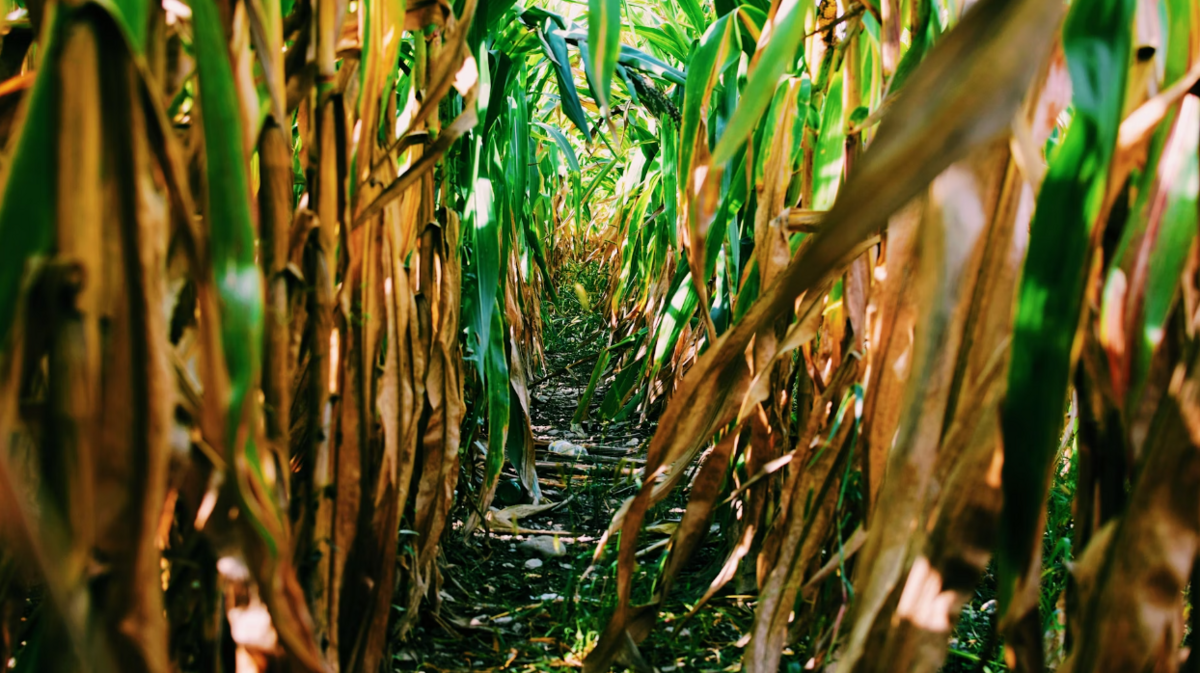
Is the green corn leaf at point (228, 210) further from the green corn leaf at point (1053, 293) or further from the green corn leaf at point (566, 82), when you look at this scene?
the green corn leaf at point (566, 82)

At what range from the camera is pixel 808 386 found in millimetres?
755

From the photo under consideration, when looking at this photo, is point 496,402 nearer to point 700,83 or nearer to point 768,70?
point 700,83

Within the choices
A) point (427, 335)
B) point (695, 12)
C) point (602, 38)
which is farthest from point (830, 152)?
point (695, 12)

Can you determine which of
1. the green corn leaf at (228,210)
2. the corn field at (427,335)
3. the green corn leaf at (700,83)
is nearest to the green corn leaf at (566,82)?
the green corn leaf at (700,83)

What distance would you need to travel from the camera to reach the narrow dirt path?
0.82 meters

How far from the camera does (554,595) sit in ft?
3.25

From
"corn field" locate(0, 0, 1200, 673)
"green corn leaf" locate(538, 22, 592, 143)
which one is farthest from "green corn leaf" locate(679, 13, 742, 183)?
"green corn leaf" locate(538, 22, 592, 143)

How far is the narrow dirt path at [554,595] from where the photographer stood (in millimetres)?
816

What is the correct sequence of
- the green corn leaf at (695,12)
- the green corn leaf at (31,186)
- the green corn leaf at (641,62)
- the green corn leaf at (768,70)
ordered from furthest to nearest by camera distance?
the green corn leaf at (695,12), the green corn leaf at (641,62), the green corn leaf at (768,70), the green corn leaf at (31,186)

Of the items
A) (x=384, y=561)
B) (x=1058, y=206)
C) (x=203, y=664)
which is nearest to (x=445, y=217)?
(x=384, y=561)

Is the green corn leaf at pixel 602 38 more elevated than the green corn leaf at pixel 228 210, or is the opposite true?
the green corn leaf at pixel 602 38

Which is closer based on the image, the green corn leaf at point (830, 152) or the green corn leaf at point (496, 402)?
the green corn leaf at point (830, 152)

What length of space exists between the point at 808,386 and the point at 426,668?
47 cm

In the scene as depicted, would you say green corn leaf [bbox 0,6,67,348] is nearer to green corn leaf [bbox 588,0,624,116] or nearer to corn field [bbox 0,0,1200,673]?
corn field [bbox 0,0,1200,673]
